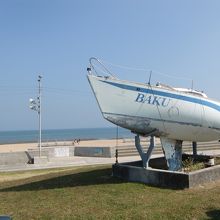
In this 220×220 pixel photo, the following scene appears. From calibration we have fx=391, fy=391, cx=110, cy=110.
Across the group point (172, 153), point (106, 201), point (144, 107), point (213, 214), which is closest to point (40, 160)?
point (172, 153)

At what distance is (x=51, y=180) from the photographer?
53.3 ft

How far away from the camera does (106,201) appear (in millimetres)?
11594

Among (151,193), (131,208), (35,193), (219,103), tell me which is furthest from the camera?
(219,103)

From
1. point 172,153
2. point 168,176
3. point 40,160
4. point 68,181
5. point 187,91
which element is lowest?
point 40,160

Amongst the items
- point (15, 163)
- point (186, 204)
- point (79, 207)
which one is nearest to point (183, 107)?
point (186, 204)

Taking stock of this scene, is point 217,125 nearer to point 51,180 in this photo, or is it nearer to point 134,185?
point 134,185

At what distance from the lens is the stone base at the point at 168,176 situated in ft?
43.3

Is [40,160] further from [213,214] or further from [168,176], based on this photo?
[213,214]

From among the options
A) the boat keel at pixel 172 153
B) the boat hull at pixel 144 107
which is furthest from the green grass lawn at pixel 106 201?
the boat hull at pixel 144 107

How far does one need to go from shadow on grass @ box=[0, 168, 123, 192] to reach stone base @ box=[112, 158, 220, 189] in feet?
1.60

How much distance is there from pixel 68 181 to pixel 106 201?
430cm

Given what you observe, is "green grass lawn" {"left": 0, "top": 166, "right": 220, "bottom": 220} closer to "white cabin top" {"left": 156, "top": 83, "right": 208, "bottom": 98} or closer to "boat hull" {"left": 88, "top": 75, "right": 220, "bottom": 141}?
"boat hull" {"left": 88, "top": 75, "right": 220, "bottom": 141}

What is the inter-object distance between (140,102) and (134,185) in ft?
9.97

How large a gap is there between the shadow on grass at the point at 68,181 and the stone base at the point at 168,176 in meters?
0.49
